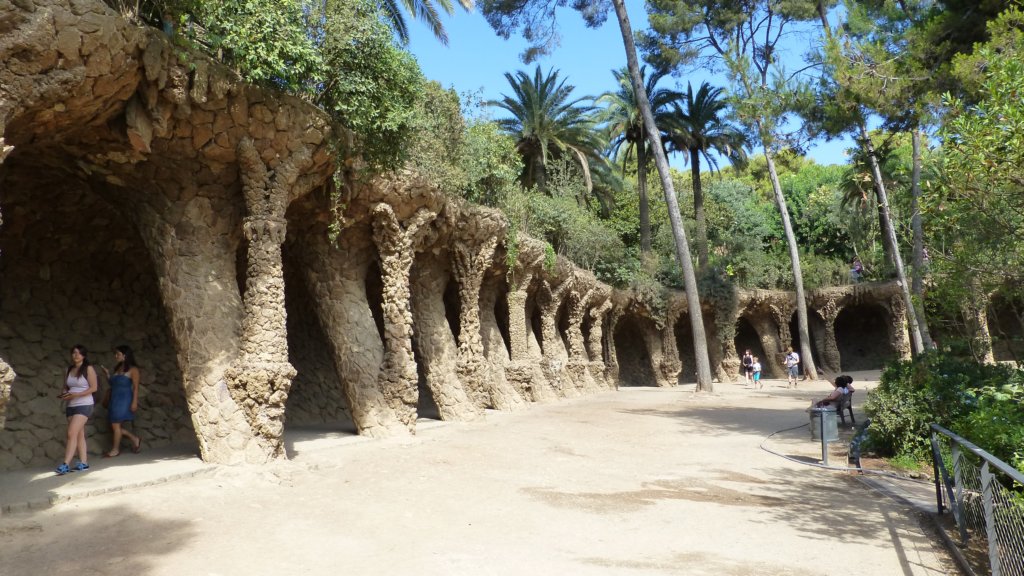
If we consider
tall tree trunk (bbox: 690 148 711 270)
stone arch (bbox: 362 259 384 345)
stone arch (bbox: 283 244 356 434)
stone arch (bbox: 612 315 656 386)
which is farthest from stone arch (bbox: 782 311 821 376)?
stone arch (bbox: 283 244 356 434)

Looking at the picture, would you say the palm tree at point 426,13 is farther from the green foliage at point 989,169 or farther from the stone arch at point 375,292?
the green foliage at point 989,169

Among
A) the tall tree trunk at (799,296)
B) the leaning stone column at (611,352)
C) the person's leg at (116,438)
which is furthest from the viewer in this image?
the tall tree trunk at (799,296)

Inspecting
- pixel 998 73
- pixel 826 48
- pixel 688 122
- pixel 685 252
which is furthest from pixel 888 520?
pixel 688 122

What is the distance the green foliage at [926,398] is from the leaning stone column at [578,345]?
39.1 feet

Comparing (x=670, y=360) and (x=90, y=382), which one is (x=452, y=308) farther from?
(x=670, y=360)

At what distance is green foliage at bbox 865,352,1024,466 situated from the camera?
8.00 metres

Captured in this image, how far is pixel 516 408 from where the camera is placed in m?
16.4

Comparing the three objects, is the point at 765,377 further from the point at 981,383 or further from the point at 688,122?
the point at 981,383

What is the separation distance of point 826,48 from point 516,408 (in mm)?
10180

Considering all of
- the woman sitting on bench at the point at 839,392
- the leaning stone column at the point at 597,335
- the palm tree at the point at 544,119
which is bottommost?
the woman sitting on bench at the point at 839,392

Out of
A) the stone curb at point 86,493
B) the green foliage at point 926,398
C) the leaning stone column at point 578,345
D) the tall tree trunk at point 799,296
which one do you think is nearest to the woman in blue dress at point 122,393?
the stone curb at point 86,493

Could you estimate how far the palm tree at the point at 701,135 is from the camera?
31.1 m

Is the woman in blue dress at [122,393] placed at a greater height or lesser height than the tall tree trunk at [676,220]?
lesser

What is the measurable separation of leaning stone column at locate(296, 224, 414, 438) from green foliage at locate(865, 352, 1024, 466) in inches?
290
